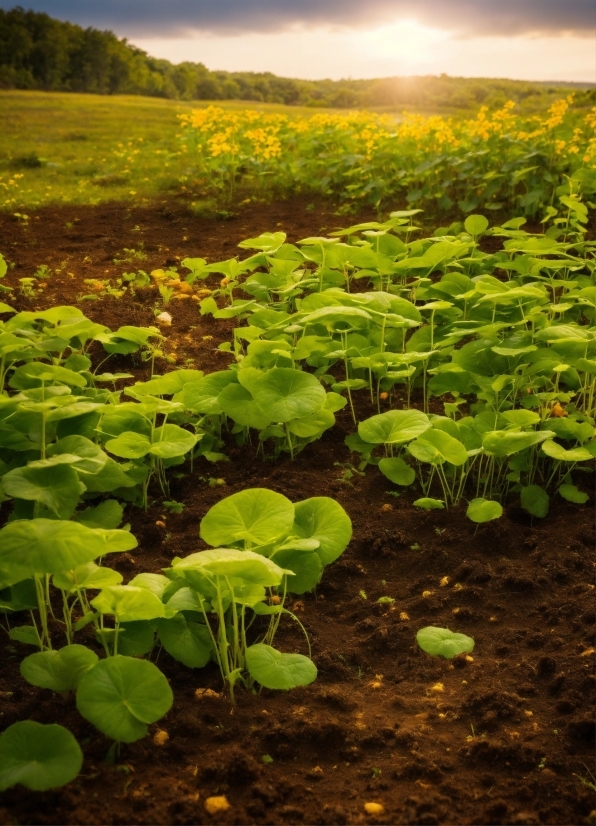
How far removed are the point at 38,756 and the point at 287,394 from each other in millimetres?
1300

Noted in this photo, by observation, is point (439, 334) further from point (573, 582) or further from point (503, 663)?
point (503, 663)

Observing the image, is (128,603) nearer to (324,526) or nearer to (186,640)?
(186,640)

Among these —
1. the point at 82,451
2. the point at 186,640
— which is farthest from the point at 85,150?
the point at 186,640

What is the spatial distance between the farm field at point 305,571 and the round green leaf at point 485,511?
0.5 inches

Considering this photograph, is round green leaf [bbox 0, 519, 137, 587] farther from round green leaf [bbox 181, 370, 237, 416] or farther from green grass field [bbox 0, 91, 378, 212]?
green grass field [bbox 0, 91, 378, 212]

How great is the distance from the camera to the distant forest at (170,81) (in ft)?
33.1

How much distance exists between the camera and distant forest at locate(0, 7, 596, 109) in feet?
33.1

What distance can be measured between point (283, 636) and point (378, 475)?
84cm

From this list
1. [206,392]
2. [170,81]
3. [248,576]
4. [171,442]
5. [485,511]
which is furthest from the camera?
[170,81]

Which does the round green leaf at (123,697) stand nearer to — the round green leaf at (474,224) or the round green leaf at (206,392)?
the round green leaf at (206,392)

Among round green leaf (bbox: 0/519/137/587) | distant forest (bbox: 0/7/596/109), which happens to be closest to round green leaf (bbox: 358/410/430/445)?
round green leaf (bbox: 0/519/137/587)

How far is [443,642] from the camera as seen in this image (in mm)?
1674

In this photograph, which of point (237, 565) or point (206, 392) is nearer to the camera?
point (237, 565)

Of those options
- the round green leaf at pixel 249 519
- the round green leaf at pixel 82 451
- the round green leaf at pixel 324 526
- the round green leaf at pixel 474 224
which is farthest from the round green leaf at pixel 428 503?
the round green leaf at pixel 474 224
